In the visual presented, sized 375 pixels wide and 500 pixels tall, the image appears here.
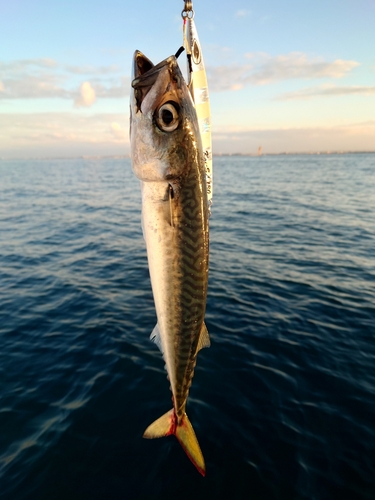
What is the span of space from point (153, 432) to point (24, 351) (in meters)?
→ 7.19

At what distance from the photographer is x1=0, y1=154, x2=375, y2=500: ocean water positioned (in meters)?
5.89

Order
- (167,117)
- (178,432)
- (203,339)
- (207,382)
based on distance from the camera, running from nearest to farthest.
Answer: (167,117) → (203,339) → (178,432) → (207,382)

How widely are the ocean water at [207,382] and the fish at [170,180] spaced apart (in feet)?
15.4

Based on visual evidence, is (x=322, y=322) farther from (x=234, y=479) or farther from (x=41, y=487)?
(x=41, y=487)

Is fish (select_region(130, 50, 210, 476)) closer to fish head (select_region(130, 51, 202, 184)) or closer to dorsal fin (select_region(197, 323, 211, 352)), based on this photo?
fish head (select_region(130, 51, 202, 184))

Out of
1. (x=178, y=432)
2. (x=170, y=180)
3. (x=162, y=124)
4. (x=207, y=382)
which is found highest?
(x=162, y=124)

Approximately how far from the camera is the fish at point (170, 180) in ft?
8.81

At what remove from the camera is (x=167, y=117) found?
2703 millimetres

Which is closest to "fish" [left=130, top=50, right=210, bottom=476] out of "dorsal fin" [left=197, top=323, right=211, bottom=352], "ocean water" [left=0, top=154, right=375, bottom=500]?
"dorsal fin" [left=197, top=323, right=211, bottom=352]

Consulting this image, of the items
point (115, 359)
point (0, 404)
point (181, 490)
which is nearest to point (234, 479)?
point (181, 490)

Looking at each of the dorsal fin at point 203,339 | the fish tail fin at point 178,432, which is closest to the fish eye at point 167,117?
the dorsal fin at point 203,339

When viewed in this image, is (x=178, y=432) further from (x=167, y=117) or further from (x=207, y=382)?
(x=207, y=382)

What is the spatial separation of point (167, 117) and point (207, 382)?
23.7 feet

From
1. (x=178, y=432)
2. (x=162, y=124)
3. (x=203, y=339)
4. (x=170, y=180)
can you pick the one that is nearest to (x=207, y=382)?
(x=178, y=432)
